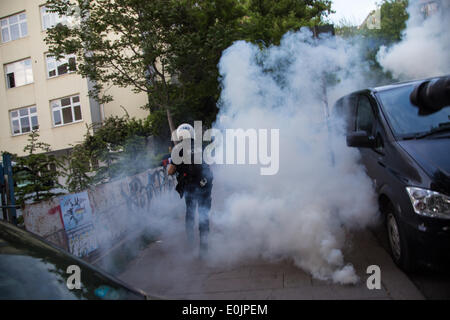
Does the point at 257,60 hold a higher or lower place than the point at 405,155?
higher

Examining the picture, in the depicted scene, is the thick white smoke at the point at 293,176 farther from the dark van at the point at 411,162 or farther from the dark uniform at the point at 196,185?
the dark van at the point at 411,162

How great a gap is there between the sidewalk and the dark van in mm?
318

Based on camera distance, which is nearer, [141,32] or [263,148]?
[263,148]

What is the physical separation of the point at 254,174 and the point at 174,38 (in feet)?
29.4

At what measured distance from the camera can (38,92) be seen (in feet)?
72.7

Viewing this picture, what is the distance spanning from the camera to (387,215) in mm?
3855

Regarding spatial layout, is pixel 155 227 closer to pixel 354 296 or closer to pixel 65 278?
pixel 354 296

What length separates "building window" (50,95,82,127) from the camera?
70.0 ft

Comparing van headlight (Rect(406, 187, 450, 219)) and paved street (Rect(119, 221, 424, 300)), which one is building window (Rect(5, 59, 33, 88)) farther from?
van headlight (Rect(406, 187, 450, 219))

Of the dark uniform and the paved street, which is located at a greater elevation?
the dark uniform

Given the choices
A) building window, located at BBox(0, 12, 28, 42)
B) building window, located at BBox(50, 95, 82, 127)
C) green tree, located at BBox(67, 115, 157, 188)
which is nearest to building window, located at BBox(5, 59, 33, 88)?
building window, located at BBox(0, 12, 28, 42)

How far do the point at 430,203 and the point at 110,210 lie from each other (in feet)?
15.2

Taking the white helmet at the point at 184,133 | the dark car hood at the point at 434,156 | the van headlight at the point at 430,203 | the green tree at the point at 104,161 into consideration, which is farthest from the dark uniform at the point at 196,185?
the van headlight at the point at 430,203
